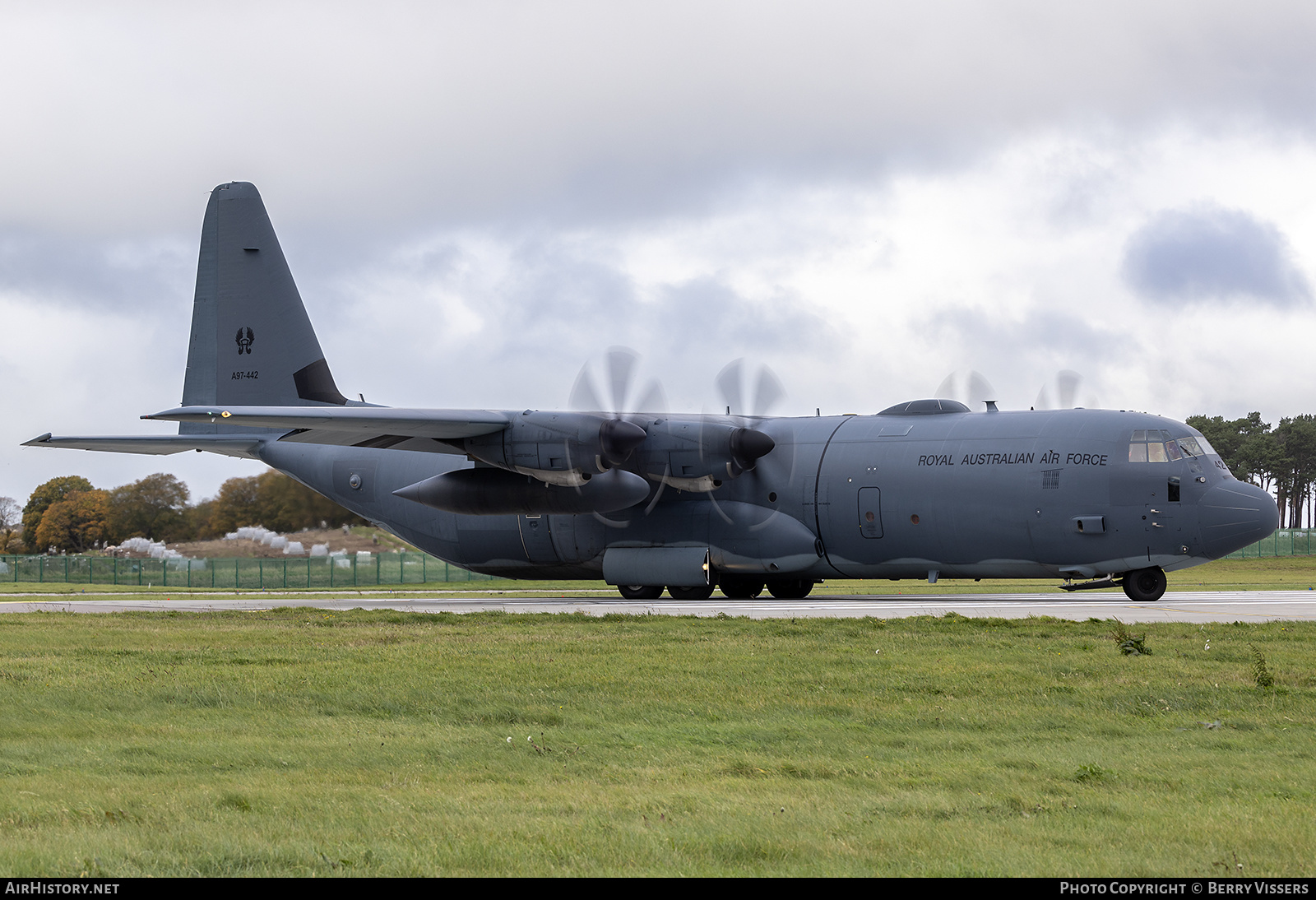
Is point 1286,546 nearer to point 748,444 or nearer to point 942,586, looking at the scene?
point 942,586

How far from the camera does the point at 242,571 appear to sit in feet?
168

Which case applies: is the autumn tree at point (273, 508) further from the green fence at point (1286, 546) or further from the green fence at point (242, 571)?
the green fence at point (1286, 546)

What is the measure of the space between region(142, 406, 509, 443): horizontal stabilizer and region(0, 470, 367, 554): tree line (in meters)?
11.2

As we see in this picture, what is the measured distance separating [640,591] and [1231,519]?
14.1 m

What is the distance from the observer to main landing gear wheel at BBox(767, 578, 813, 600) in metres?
30.9

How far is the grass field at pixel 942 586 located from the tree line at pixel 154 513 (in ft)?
9.48

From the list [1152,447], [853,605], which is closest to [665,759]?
[853,605]

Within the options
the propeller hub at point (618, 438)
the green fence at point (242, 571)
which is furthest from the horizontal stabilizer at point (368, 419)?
the green fence at point (242, 571)

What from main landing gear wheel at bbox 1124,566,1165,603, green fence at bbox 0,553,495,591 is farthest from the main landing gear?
green fence at bbox 0,553,495,591

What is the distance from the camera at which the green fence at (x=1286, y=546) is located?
209 feet

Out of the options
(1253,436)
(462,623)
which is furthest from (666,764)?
(1253,436)

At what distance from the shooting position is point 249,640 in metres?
16.8

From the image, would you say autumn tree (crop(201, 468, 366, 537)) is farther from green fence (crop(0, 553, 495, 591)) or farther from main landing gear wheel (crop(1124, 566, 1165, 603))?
main landing gear wheel (crop(1124, 566, 1165, 603))
